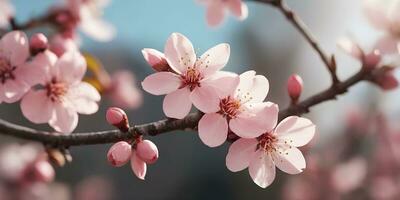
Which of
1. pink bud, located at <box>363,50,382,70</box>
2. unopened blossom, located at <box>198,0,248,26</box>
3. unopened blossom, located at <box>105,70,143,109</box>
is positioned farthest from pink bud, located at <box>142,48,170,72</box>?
unopened blossom, located at <box>105,70,143,109</box>

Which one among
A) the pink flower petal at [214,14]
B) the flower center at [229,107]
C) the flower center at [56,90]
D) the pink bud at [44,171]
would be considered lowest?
the pink bud at [44,171]

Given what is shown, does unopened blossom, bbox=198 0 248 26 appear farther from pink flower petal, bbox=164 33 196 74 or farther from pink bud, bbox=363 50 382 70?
pink flower petal, bbox=164 33 196 74

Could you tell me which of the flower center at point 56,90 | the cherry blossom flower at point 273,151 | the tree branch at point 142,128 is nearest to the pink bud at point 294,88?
the tree branch at point 142,128

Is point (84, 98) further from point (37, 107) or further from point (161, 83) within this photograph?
point (161, 83)

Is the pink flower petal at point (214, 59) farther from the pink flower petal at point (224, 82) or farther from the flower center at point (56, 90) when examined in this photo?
the flower center at point (56, 90)

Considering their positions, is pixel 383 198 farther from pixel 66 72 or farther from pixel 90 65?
pixel 66 72

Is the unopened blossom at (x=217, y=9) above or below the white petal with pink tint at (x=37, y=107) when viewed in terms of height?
below

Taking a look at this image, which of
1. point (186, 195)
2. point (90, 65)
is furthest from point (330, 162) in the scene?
point (186, 195)
